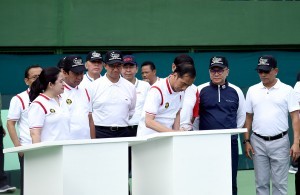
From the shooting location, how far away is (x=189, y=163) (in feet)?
25.9

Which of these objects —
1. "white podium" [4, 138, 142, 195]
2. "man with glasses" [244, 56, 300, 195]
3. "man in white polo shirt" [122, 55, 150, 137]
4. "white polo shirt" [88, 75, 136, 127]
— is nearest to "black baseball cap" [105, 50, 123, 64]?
"white polo shirt" [88, 75, 136, 127]

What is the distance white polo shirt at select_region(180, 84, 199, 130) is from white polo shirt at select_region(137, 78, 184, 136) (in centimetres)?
68

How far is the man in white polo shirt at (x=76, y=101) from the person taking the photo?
876 cm

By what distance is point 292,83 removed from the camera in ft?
51.7

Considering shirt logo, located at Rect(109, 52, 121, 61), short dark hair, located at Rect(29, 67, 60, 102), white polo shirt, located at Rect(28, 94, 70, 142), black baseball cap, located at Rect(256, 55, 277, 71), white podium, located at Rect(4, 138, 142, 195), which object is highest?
shirt logo, located at Rect(109, 52, 121, 61)

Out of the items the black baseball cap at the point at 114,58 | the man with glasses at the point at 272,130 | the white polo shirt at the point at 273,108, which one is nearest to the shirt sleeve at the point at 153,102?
the black baseball cap at the point at 114,58

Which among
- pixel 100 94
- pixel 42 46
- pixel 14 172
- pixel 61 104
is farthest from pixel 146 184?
pixel 42 46

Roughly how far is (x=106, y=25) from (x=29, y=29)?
1.45 metres

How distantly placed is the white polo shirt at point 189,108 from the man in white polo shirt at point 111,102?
2.21 ft

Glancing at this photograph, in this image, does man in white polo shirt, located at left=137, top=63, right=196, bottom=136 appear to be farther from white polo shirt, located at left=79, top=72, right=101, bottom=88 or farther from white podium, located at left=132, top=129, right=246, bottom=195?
white polo shirt, located at left=79, top=72, right=101, bottom=88

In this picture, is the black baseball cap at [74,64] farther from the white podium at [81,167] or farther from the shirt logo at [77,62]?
the white podium at [81,167]

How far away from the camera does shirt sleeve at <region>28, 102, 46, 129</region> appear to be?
25.8 ft

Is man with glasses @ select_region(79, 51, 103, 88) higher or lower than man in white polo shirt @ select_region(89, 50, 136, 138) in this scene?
higher

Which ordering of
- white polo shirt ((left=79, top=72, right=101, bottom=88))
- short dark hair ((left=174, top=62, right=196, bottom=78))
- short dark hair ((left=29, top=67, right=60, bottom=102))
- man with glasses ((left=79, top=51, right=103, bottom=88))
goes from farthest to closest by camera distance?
man with glasses ((left=79, top=51, right=103, bottom=88))
white polo shirt ((left=79, top=72, right=101, bottom=88))
short dark hair ((left=174, top=62, right=196, bottom=78))
short dark hair ((left=29, top=67, right=60, bottom=102))
